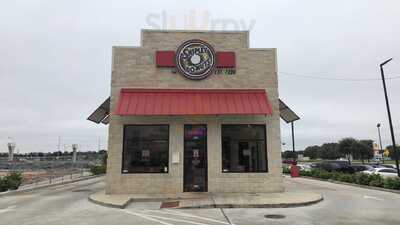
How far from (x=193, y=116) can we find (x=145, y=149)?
2.60 meters

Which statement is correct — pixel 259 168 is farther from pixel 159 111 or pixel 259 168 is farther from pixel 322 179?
pixel 322 179

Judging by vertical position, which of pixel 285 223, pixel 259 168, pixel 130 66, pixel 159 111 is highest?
pixel 130 66

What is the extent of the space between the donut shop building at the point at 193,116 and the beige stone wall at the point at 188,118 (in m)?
0.04

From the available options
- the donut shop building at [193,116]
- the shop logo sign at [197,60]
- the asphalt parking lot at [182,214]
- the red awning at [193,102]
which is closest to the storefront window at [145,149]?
the donut shop building at [193,116]

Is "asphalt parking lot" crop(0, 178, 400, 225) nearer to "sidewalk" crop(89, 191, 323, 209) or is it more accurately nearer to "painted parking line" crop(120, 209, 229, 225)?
"painted parking line" crop(120, 209, 229, 225)

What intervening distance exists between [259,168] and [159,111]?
5145 mm

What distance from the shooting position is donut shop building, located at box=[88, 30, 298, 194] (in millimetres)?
16344

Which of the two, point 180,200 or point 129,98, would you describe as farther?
point 129,98

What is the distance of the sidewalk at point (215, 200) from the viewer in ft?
43.2

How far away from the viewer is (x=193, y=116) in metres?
16.9

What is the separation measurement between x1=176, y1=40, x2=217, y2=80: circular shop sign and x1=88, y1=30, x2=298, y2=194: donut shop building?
0.05 metres

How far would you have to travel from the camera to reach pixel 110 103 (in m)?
17.0

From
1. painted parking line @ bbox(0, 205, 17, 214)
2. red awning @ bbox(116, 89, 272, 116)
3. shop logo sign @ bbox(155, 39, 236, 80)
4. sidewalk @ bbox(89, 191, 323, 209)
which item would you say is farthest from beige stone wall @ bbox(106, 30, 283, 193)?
painted parking line @ bbox(0, 205, 17, 214)

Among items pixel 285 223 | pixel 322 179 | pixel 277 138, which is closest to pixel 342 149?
pixel 322 179
